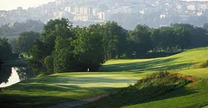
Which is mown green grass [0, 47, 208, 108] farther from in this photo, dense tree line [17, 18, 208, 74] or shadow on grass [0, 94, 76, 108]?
dense tree line [17, 18, 208, 74]

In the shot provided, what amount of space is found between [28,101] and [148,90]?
1274cm

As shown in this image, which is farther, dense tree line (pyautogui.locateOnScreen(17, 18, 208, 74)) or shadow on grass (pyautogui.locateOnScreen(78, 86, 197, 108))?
dense tree line (pyautogui.locateOnScreen(17, 18, 208, 74))

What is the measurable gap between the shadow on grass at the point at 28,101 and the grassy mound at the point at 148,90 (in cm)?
538

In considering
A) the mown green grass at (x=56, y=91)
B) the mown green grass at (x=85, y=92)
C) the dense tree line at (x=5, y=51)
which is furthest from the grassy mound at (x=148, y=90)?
the dense tree line at (x=5, y=51)

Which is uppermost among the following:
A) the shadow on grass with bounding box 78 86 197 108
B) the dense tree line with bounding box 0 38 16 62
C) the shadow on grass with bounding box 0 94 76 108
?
the dense tree line with bounding box 0 38 16 62

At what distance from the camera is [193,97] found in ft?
80.0

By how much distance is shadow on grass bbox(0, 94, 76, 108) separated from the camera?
33.7m

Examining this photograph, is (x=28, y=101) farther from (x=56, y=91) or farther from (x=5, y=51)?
(x=5, y=51)

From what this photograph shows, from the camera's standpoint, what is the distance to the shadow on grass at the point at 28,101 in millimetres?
33719

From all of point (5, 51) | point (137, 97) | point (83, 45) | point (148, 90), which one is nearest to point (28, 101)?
point (137, 97)

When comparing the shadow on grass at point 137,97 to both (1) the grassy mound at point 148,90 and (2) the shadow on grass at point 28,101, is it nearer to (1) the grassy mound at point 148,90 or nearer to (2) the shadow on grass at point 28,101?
(1) the grassy mound at point 148,90

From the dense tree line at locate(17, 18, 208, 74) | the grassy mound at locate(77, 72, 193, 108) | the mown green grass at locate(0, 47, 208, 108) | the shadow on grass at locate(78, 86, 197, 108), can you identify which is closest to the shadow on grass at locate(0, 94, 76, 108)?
the mown green grass at locate(0, 47, 208, 108)

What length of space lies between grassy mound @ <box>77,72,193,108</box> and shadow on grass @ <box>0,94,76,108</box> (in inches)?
212

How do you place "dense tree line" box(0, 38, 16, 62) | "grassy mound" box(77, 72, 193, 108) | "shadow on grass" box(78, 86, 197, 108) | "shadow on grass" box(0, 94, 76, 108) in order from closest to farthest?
"shadow on grass" box(78, 86, 197, 108) < "grassy mound" box(77, 72, 193, 108) < "shadow on grass" box(0, 94, 76, 108) < "dense tree line" box(0, 38, 16, 62)
